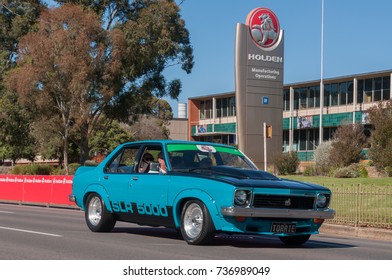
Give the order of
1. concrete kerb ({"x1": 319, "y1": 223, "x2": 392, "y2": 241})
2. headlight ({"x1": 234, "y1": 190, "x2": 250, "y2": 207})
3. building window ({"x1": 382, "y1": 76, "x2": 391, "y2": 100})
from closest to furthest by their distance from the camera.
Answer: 1. headlight ({"x1": 234, "y1": 190, "x2": 250, "y2": 207})
2. concrete kerb ({"x1": 319, "y1": 223, "x2": 392, "y2": 241})
3. building window ({"x1": 382, "y1": 76, "x2": 391, "y2": 100})

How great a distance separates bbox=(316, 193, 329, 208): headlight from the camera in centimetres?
1104

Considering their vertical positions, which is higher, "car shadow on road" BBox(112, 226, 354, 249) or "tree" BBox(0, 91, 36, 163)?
"tree" BBox(0, 91, 36, 163)

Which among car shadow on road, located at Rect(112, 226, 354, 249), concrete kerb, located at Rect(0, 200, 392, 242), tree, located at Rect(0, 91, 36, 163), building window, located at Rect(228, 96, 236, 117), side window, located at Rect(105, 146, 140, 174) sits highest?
building window, located at Rect(228, 96, 236, 117)

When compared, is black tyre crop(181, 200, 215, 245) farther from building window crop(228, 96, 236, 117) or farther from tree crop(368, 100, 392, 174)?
building window crop(228, 96, 236, 117)

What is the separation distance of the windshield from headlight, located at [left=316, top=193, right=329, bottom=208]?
149cm

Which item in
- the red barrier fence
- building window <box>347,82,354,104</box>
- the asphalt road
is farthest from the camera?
building window <box>347,82,354,104</box>

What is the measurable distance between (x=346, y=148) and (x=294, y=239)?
1081 inches

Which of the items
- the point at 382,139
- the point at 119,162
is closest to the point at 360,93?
the point at 382,139

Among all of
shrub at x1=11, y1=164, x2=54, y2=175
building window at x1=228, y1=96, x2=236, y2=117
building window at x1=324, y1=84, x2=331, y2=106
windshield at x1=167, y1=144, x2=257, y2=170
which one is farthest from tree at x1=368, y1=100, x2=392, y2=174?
building window at x1=228, y1=96, x2=236, y2=117

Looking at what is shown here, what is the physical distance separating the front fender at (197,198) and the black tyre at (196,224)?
74 mm

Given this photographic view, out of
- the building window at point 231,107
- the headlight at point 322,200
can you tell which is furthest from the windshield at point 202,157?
the building window at point 231,107

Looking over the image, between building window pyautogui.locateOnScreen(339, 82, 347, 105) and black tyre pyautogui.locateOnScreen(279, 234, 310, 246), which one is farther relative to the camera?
building window pyautogui.locateOnScreen(339, 82, 347, 105)

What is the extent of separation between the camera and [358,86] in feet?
189
